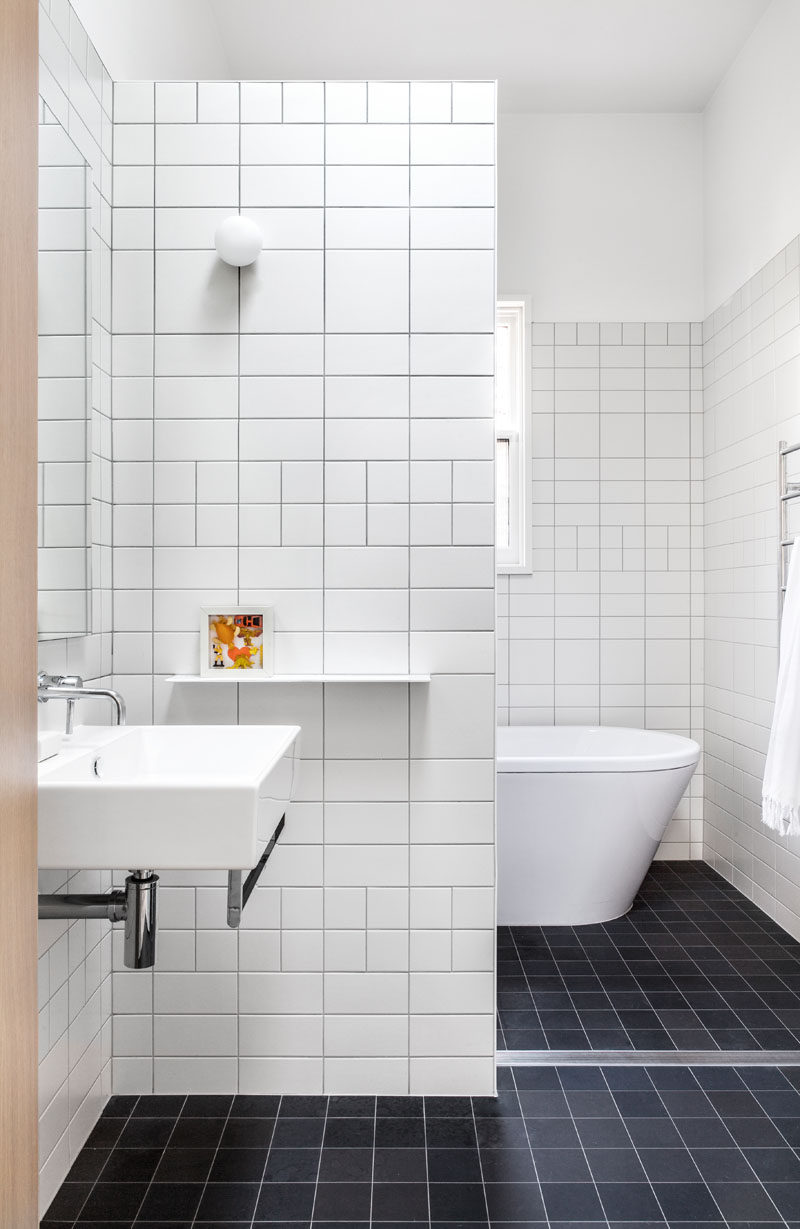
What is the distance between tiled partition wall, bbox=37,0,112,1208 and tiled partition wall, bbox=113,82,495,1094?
0.05 meters

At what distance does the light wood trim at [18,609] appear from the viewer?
2.23 feet

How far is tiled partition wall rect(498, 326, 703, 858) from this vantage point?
12.0 ft

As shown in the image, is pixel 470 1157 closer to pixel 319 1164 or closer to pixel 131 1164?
pixel 319 1164

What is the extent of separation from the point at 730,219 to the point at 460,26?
1.30m

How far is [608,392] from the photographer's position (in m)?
3.66

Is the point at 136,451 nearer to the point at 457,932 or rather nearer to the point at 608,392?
the point at 457,932

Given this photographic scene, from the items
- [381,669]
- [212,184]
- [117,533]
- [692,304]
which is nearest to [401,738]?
[381,669]

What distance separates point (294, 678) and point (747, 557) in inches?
81.8

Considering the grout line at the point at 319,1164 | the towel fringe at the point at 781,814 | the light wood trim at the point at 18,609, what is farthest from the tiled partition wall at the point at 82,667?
the towel fringe at the point at 781,814

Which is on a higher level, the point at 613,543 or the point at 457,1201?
the point at 613,543

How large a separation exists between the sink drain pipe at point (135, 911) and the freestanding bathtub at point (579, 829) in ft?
5.12

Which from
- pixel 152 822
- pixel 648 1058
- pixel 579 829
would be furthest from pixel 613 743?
pixel 152 822

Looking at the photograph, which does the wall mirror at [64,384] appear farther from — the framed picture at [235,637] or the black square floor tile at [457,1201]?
the black square floor tile at [457,1201]

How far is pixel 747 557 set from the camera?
10.5ft
